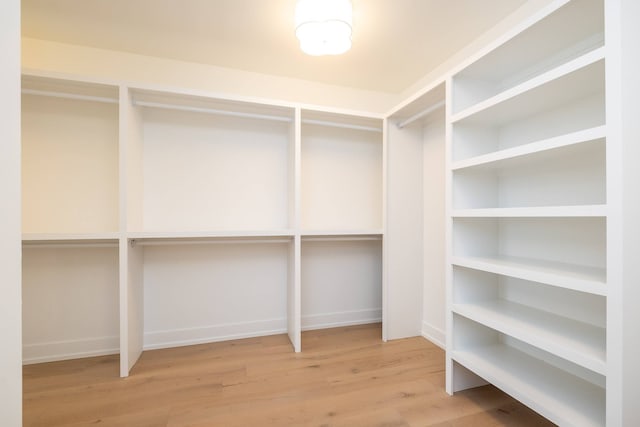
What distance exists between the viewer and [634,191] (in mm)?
927

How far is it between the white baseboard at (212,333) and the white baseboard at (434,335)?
49.2 inches

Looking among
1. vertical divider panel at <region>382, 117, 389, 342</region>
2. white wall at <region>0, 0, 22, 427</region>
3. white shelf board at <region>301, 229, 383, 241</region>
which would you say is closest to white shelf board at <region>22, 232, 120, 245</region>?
white wall at <region>0, 0, 22, 427</region>

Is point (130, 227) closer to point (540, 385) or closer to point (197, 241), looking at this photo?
point (197, 241)

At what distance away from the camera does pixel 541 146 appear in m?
1.15

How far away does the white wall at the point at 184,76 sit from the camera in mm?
1974

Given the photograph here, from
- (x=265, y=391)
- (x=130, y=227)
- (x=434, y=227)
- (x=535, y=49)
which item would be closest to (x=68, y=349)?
(x=130, y=227)

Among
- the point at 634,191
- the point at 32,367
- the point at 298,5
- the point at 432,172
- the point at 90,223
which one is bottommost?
the point at 32,367

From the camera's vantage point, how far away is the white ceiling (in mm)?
1643

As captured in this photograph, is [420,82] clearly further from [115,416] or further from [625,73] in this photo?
[115,416]

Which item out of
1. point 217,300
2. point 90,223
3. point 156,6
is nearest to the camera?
point 156,6

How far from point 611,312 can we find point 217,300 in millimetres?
2381

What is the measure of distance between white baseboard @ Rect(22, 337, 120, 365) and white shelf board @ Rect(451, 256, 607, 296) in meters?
2.57

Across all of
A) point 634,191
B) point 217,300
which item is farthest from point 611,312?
point 217,300

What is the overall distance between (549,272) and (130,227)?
235cm
